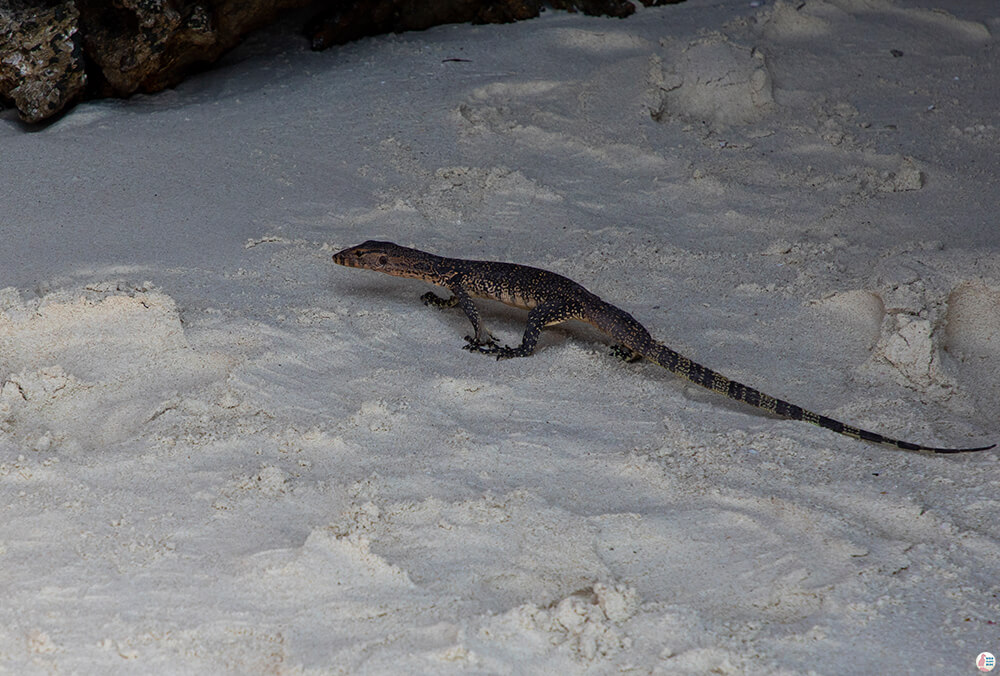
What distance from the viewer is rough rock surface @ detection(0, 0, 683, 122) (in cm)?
561

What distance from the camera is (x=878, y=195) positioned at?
18.6 ft

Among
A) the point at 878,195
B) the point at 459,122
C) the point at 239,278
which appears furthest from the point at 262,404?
the point at 878,195

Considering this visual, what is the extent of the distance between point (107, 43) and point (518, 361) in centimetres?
367

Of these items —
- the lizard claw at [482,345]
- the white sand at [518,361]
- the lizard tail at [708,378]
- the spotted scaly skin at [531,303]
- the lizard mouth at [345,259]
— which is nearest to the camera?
the white sand at [518,361]

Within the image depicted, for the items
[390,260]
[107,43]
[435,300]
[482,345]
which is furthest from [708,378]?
[107,43]

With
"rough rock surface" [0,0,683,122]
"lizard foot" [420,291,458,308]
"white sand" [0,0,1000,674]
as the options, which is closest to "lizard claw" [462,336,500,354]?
"white sand" [0,0,1000,674]

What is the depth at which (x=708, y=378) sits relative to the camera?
4172mm

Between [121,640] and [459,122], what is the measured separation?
4.38 meters

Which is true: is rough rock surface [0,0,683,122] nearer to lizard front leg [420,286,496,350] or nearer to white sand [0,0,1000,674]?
white sand [0,0,1000,674]

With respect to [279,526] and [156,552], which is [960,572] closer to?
[279,526]

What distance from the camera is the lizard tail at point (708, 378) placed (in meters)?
3.82

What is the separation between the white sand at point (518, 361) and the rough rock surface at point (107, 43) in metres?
0.22

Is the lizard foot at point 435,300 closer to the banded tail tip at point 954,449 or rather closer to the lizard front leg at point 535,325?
the lizard front leg at point 535,325

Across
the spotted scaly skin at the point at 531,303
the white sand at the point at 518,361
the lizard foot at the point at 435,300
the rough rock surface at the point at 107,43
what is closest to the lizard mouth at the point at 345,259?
the spotted scaly skin at the point at 531,303
